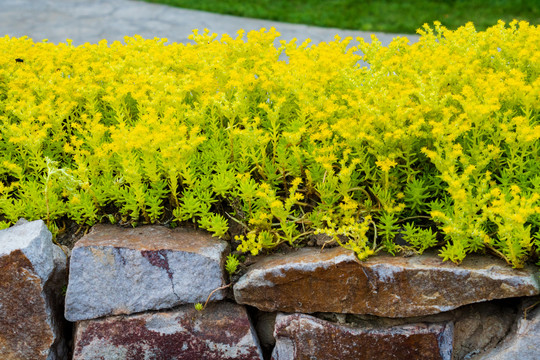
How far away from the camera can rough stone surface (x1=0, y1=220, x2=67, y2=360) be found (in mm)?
3047

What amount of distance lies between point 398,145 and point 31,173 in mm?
2138

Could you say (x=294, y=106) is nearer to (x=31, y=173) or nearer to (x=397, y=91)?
(x=397, y=91)

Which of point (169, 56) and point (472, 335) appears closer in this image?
point (472, 335)

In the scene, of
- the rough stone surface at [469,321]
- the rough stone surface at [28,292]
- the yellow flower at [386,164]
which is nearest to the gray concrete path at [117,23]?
the yellow flower at [386,164]

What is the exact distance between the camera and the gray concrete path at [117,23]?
374 inches

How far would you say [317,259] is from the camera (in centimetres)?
302

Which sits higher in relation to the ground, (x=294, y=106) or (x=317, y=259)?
(x=294, y=106)

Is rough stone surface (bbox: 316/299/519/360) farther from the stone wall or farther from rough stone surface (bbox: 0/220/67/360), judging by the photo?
rough stone surface (bbox: 0/220/67/360)

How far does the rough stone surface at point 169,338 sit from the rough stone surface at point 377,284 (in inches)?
→ 7.1

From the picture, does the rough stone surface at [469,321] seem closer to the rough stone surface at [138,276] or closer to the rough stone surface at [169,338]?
the rough stone surface at [169,338]

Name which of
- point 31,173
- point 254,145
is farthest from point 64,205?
point 254,145

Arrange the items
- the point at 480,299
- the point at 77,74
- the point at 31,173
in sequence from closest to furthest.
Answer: the point at 480,299 < the point at 31,173 < the point at 77,74

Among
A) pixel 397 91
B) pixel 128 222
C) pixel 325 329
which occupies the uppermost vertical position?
pixel 397 91

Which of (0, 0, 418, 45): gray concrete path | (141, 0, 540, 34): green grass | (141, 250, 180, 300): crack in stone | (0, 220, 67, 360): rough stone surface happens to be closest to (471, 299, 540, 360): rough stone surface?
(141, 250, 180, 300): crack in stone
